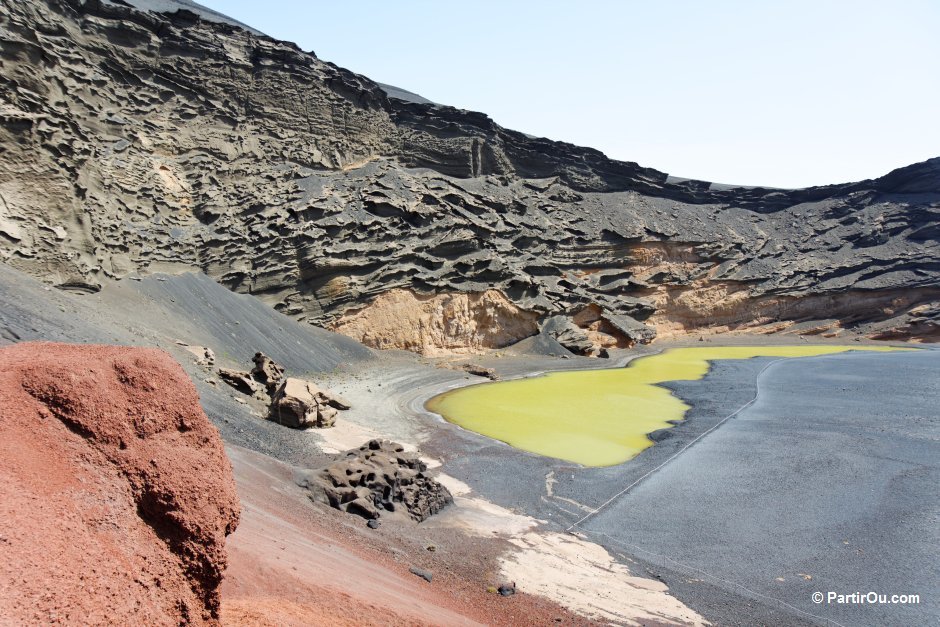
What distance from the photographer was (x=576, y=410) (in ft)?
74.5

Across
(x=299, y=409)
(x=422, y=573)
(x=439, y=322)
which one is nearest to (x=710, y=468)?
(x=422, y=573)

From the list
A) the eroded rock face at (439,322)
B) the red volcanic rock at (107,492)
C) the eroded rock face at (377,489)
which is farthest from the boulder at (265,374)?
the red volcanic rock at (107,492)

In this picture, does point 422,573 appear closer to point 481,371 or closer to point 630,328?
point 481,371

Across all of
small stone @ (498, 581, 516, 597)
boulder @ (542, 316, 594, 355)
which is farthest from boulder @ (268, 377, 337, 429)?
boulder @ (542, 316, 594, 355)

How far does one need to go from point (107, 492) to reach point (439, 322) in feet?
105

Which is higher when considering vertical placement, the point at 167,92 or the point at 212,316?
the point at 167,92

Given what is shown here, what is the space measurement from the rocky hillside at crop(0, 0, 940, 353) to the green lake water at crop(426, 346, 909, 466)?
7813 millimetres

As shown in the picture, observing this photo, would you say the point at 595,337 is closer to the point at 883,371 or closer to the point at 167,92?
the point at 883,371

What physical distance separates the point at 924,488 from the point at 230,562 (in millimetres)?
15293

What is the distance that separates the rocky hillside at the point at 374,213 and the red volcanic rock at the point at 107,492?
17.8m

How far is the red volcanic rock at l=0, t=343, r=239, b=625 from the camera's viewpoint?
8.83 ft

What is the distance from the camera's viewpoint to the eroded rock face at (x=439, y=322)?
32844 millimetres

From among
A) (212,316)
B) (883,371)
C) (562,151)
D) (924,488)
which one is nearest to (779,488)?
(924,488)

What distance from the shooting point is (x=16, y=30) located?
20078 millimetres
